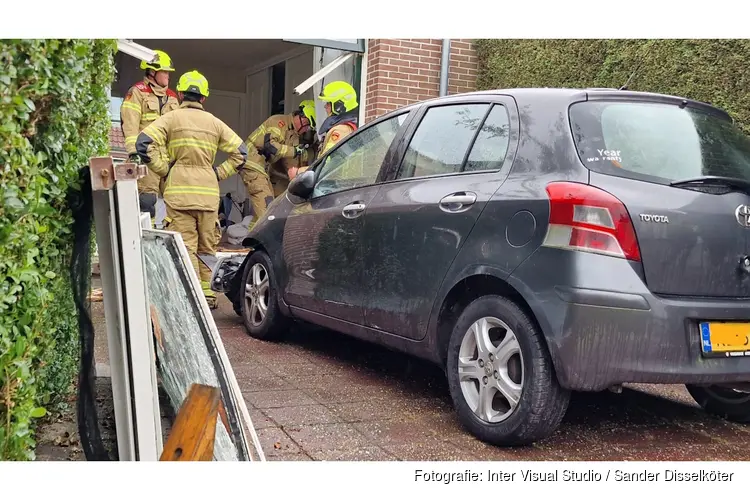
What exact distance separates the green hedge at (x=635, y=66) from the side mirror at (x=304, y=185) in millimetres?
2860

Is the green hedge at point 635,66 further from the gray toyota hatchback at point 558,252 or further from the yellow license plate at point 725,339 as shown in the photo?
the yellow license plate at point 725,339

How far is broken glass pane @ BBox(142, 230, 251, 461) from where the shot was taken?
2.58 meters

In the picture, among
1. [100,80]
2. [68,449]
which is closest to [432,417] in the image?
[68,449]

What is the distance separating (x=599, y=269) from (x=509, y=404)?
28.8 inches

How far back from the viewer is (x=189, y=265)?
293 cm

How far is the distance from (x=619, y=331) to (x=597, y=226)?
1.39 ft

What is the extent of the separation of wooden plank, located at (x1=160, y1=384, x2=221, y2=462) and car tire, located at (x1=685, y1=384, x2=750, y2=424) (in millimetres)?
2722

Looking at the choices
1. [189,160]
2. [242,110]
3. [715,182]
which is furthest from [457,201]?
[242,110]

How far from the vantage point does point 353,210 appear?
4.16 m

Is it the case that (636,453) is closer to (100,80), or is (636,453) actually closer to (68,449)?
(68,449)

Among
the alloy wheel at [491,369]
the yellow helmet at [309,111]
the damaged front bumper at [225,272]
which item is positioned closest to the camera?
the alloy wheel at [491,369]

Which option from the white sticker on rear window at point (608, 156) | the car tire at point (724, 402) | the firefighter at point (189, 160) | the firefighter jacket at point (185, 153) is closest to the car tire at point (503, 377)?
the white sticker on rear window at point (608, 156)

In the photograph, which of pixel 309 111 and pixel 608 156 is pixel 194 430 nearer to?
pixel 608 156

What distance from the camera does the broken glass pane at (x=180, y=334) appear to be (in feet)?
8.47
